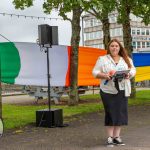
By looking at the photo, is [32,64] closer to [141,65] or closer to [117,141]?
[141,65]

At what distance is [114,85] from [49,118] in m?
4.43

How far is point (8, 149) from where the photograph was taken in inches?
409

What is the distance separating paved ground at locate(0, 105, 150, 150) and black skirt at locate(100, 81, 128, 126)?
0.49 meters

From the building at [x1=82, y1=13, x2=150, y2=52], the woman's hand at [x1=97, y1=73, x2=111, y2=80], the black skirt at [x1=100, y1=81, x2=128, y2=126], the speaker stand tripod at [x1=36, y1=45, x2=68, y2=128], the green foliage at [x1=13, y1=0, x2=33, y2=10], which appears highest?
the building at [x1=82, y1=13, x2=150, y2=52]

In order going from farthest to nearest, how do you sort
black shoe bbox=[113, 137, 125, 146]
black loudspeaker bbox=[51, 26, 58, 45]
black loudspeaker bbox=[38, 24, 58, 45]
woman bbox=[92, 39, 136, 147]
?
black loudspeaker bbox=[51, 26, 58, 45] < black loudspeaker bbox=[38, 24, 58, 45] < black shoe bbox=[113, 137, 125, 146] < woman bbox=[92, 39, 136, 147]

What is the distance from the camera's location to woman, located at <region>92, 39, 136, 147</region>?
32.8 feet

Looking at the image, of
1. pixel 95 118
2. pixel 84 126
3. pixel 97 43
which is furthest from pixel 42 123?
pixel 97 43

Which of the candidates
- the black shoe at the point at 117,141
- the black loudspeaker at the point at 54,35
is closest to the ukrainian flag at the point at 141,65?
the black loudspeaker at the point at 54,35

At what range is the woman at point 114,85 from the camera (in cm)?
999

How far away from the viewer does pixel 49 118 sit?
14078 millimetres

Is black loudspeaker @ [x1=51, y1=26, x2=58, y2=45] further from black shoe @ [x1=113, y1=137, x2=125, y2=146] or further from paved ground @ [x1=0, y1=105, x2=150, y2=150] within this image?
black shoe @ [x1=113, y1=137, x2=125, y2=146]

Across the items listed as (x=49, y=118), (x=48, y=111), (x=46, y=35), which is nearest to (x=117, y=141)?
(x=49, y=118)

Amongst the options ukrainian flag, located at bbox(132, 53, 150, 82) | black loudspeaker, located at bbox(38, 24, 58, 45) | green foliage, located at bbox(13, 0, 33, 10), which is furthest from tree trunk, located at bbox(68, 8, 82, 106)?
black loudspeaker, located at bbox(38, 24, 58, 45)

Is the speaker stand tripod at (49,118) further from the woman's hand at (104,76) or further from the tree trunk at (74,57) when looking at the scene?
the tree trunk at (74,57)
